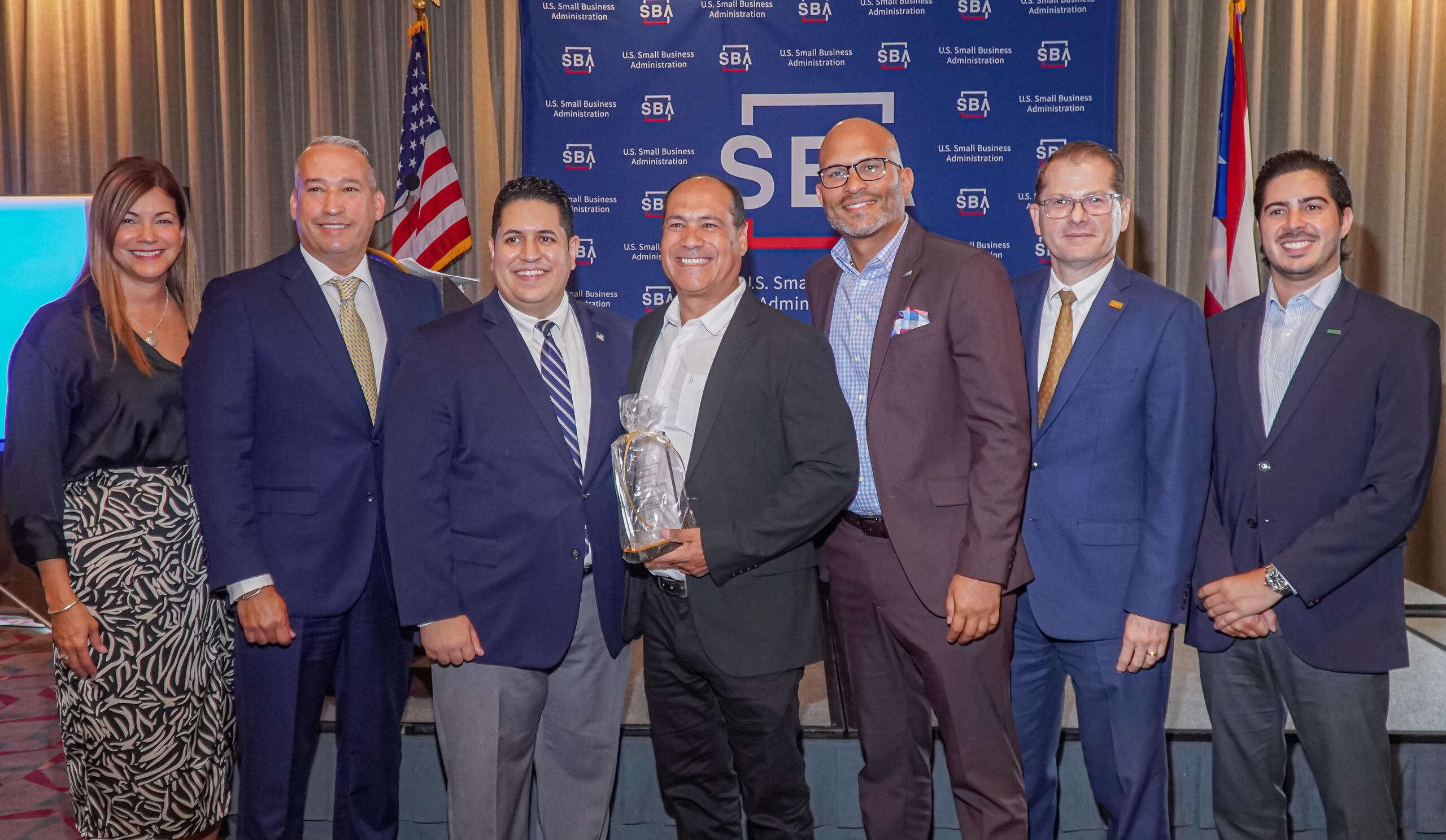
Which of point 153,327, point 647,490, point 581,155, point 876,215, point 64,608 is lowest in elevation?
point 64,608

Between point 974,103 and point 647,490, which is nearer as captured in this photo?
point 647,490

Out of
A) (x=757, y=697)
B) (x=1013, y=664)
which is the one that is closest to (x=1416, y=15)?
(x=1013, y=664)

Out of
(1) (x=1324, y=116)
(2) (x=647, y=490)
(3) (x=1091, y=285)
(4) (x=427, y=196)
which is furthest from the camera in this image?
(1) (x=1324, y=116)

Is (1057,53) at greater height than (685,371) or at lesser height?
greater

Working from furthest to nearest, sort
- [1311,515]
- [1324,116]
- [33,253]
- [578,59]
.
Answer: [578,59], [1324,116], [33,253], [1311,515]

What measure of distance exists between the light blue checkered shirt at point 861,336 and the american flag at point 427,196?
10.5ft

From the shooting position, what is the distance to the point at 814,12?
5.48m

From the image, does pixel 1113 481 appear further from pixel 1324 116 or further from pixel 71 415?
pixel 1324 116

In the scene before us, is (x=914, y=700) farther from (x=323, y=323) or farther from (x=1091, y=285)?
(x=323, y=323)

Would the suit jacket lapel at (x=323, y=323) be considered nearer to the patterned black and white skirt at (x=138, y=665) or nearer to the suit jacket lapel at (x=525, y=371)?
the suit jacket lapel at (x=525, y=371)

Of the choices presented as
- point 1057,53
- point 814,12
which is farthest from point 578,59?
point 1057,53

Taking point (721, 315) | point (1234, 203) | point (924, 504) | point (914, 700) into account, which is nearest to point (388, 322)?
point (721, 315)

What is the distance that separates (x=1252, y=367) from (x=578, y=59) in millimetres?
4222

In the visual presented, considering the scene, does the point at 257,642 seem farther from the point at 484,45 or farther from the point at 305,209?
the point at 484,45
